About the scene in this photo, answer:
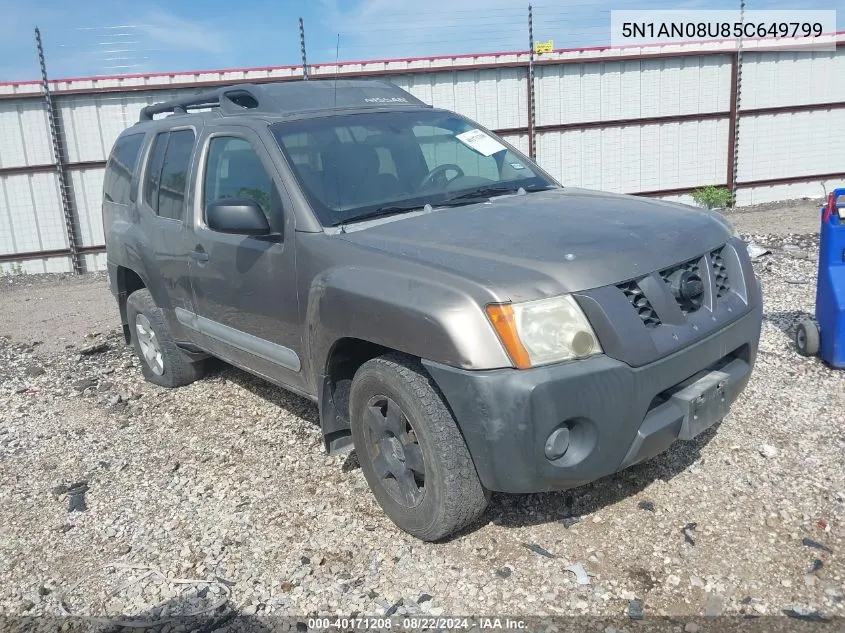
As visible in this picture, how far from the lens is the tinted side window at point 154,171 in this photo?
15.7ft

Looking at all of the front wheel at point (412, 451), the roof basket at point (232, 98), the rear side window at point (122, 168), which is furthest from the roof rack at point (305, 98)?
the front wheel at point (412, 451)

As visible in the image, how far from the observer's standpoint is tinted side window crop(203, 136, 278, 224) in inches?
145

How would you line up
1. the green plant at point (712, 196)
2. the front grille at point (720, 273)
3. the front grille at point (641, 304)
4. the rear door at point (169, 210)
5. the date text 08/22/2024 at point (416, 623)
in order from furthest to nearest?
the green plant at point (712, 196), the rear door at point (169, 210), the front grille at point (720, 273), the front grille at point (641, 304), the date text 08/22/2024 at point (416, 623)

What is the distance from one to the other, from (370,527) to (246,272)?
56.5 inches

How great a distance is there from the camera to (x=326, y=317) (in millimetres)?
3178

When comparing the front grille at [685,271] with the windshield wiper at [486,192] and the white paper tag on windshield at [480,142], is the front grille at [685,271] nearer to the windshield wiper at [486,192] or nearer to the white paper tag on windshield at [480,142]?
the windshield wiper at [486,192]

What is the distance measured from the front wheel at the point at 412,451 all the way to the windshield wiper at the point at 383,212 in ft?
2.47

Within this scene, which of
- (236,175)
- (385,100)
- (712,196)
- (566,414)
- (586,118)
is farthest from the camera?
(712,196)

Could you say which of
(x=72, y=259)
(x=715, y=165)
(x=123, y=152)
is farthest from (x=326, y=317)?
(x=715, y=165)

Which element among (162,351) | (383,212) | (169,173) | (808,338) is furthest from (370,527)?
(808,338)

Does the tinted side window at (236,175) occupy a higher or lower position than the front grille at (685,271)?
higher

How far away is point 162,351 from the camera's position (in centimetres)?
517

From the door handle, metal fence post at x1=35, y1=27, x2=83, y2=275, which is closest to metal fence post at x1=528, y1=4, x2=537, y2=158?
metal fence post at x1=35, y1=27, x2=83, y2=275

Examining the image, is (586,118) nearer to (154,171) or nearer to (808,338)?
(808,338)
